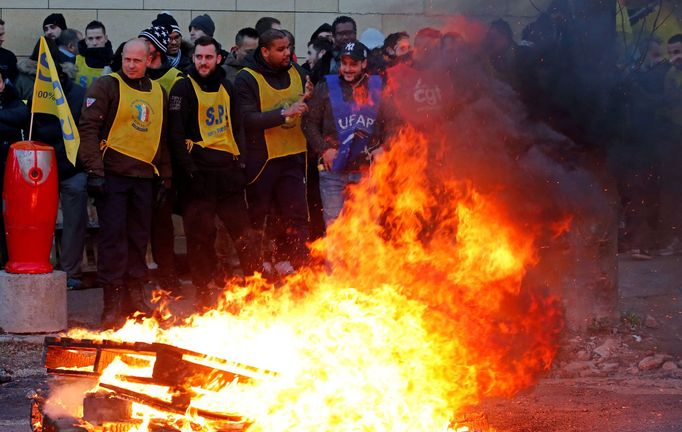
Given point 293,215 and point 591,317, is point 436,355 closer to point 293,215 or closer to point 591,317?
point 591,317

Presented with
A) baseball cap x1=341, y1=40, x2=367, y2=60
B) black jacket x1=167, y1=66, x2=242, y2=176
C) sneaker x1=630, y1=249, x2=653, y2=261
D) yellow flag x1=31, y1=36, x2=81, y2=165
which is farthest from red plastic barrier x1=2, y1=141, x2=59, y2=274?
sneaker x1=630, y1=249, x2=653, y2=261

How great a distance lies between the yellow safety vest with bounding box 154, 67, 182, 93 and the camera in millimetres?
8771

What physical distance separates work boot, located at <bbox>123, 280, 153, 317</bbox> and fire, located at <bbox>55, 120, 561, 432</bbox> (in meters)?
0.71

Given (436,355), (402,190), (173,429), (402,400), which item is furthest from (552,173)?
(173,429)

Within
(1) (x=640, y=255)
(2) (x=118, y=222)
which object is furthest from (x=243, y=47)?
(1) (x=640, y=255)

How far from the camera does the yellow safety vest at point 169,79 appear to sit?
8771mm

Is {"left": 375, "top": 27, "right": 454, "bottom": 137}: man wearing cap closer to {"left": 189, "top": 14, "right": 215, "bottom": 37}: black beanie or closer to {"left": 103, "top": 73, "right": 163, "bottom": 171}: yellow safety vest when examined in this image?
{"left": 103, "top": 73, "right": 163, "bottom": 171}: yellow safety vest

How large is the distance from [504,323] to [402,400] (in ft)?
8.12

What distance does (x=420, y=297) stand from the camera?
6.95 metres

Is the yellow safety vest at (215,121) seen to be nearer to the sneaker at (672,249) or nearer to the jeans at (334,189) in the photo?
the jeans at (334,189)

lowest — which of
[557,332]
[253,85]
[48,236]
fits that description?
[557,332]

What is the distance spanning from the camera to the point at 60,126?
8.95 metres

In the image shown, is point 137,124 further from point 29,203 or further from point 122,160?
point 29,203

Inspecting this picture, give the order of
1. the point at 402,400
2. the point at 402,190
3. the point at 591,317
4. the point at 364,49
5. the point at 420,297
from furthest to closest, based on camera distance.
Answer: the point at 364,49 < the point at 591,317 < the point at 402,190 < the point at 420,297 < the point at 402,400
